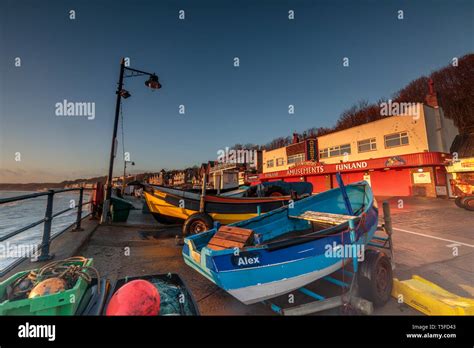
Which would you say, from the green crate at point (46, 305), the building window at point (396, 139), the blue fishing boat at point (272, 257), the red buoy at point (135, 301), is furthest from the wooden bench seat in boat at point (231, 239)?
the building window at point (396, 139)

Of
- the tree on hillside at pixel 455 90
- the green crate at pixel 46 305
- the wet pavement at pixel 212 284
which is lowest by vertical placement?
the wet pavement at pixel 212 284

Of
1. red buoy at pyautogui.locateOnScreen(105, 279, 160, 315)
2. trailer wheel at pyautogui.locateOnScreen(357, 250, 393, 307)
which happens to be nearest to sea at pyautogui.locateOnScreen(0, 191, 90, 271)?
red buoy at pyautogui.locateOnScreen(105, 279, 160, 315)

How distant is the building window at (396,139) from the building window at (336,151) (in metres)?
4.03

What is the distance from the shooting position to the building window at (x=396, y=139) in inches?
744

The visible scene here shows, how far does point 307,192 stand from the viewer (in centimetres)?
945

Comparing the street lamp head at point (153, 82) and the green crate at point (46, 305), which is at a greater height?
Result: the street lamp head at point (153, 82)

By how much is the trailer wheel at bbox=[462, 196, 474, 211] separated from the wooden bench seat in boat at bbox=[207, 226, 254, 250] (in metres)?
14.0

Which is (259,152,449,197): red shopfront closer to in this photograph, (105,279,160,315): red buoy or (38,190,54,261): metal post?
(38,190,54,261): metal post

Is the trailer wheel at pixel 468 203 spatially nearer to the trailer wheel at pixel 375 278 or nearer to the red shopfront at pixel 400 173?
the red shopfront at pixel 400 173

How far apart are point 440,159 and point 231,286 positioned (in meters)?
21.7

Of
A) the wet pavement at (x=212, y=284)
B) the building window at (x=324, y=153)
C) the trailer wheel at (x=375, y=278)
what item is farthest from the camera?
the building window at (x=324, y=153)
